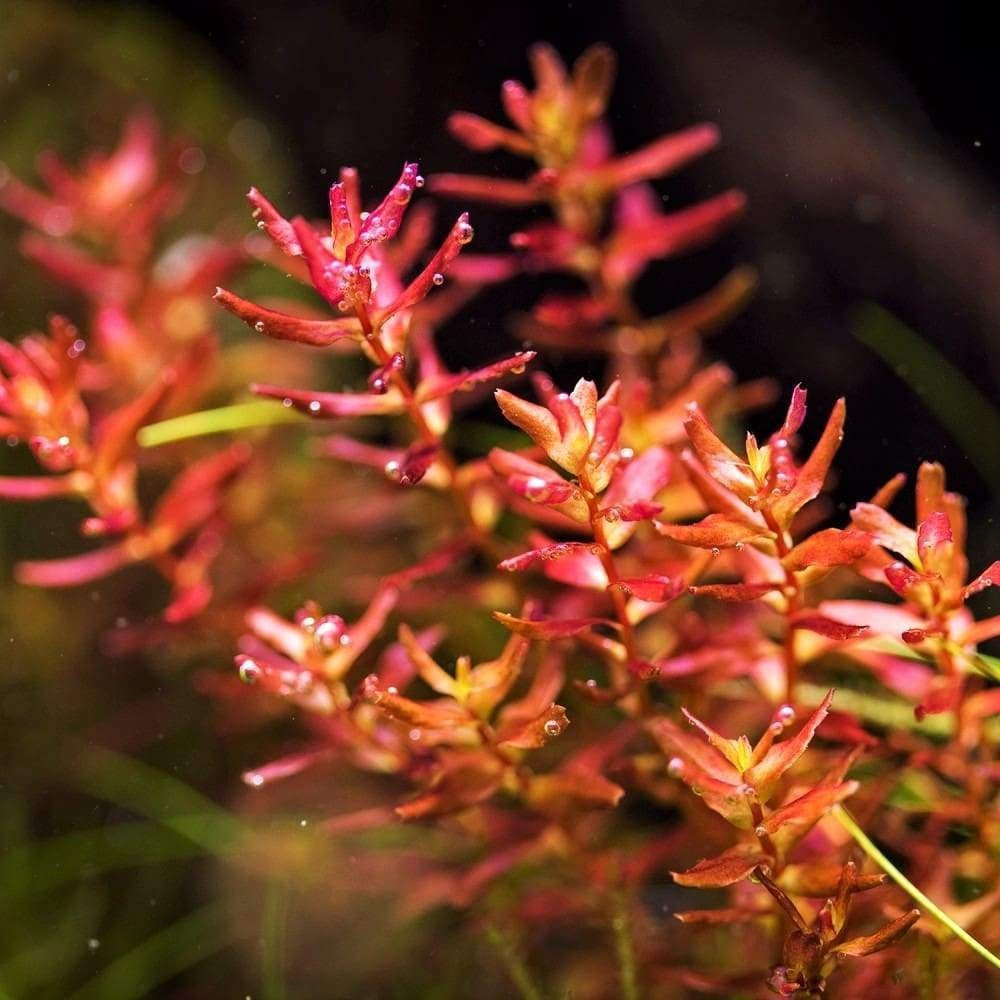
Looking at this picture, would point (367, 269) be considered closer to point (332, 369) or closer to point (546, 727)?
point (546, 727)

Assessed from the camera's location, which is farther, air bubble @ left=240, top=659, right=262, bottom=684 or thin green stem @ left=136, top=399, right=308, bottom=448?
thin green stem @ left=136, top=399, right=308, bottom=448

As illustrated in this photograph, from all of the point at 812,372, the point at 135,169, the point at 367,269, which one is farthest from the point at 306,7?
the point at 367,269

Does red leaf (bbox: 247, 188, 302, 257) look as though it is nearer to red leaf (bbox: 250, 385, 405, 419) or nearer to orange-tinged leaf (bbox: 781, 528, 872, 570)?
red leaf (bbox: 250, 385, 405, 419)

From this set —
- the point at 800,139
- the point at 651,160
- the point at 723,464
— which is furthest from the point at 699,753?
the point at 800,139

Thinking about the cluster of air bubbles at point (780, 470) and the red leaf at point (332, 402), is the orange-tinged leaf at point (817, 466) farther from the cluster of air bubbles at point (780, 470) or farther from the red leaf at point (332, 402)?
the red leaf at point (332, 402)

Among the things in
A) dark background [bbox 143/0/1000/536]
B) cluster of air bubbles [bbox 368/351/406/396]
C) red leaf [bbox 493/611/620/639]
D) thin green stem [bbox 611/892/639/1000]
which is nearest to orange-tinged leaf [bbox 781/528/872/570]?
red leaf [bbox 493/611/620/639]

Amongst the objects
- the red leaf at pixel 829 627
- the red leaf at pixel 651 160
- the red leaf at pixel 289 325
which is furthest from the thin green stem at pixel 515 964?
the red leaf at pixel 651 160

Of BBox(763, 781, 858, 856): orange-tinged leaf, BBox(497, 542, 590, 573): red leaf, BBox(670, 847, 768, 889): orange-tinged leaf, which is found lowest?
BBox(670, 847, 768, 889): orange-tinged leaf

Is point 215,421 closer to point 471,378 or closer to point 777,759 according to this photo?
point 471,378
